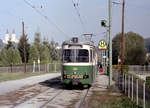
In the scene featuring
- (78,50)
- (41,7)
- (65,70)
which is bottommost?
(65,70)

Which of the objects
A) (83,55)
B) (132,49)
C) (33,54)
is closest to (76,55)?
(83,55)

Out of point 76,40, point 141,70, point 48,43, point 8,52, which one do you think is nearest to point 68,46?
point 76,40

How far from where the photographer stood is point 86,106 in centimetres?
1254

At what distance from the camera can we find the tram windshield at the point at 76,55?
62.5 feet

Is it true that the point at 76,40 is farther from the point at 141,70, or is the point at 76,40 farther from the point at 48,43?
the point at 48,43

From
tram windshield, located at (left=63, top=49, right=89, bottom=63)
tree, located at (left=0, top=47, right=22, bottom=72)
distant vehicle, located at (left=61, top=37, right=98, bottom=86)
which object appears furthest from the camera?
tree, located at (left=0, top=47, right=22, bottom=72)

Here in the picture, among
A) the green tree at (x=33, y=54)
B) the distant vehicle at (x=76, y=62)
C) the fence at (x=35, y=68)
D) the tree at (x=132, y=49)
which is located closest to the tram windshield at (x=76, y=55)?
the distant vehicle at (x=76, y=62)

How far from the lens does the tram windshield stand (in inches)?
750

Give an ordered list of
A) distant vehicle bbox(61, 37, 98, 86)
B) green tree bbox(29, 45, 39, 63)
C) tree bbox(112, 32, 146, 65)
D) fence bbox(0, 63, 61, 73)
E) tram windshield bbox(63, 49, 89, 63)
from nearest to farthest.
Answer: distant vehicle bbox(61, 37, 98, 86), tram windshield bbox(63, 49, 89, 63), fence bbox(0, 63, 61, 73), green tree bbox(29, 45, 39, 63), tree bbox(112, 32, 146, 65)

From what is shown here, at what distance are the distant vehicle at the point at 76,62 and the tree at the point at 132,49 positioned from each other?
60.5 metres

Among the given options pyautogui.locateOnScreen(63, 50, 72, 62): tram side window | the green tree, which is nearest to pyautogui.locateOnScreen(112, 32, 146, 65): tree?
the green tree

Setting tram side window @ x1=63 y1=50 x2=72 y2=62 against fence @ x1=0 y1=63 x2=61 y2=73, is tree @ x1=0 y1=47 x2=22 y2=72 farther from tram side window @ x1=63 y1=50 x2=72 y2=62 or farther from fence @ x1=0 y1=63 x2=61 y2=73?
tram side window @ x1=63 y1=50 x2=72 y2=62

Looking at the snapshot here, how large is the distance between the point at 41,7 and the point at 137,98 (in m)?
14.8

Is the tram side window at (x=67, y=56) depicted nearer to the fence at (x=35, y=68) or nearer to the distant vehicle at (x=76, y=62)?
the distant vehicle at (x=76, y=62)
